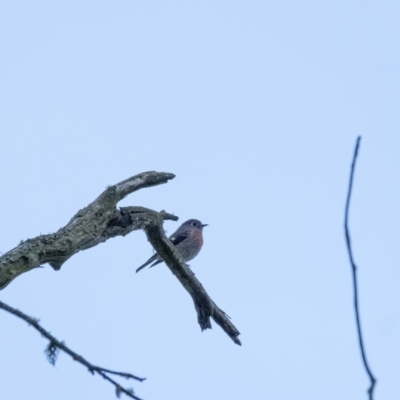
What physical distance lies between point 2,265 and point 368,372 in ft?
11.2

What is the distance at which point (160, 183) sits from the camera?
7.16 metres

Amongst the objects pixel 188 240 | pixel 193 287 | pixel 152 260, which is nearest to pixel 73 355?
pixel 193 287

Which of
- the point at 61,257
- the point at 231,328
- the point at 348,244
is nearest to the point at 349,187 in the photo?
the point at 348,244

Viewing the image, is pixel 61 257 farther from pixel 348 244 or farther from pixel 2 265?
pixel 348 244

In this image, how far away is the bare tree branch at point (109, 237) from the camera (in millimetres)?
5398

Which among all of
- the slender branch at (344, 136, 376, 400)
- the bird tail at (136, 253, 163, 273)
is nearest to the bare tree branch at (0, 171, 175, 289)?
the slender branch at (344, 136, 376, 400)

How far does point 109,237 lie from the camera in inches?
260

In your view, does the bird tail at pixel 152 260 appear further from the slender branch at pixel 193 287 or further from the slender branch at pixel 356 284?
the slender branch at pixel 356 284

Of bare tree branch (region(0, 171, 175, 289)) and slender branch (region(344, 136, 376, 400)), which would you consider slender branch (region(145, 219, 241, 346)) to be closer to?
bare tree branch (region(0, 171, 175, 289))

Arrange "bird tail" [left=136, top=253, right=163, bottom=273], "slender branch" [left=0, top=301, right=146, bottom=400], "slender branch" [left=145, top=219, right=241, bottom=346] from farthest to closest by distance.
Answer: "bird tail" [left=136, top=253, right=163, bottom=273] < "slender branch" [left=145, top=219, right=241, bottom=346] < "slender branch" [left=0, top=301, right=146, bottom=400]

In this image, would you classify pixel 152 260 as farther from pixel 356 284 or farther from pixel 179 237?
pixel 356 284

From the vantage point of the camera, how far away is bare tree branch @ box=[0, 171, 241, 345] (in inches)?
213

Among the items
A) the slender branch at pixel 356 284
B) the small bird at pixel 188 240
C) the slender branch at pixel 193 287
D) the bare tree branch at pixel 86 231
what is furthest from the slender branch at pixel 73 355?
the small bird at pixel 188 240

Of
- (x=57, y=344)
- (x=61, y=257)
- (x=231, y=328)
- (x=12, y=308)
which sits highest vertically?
(x=61, y=257)
